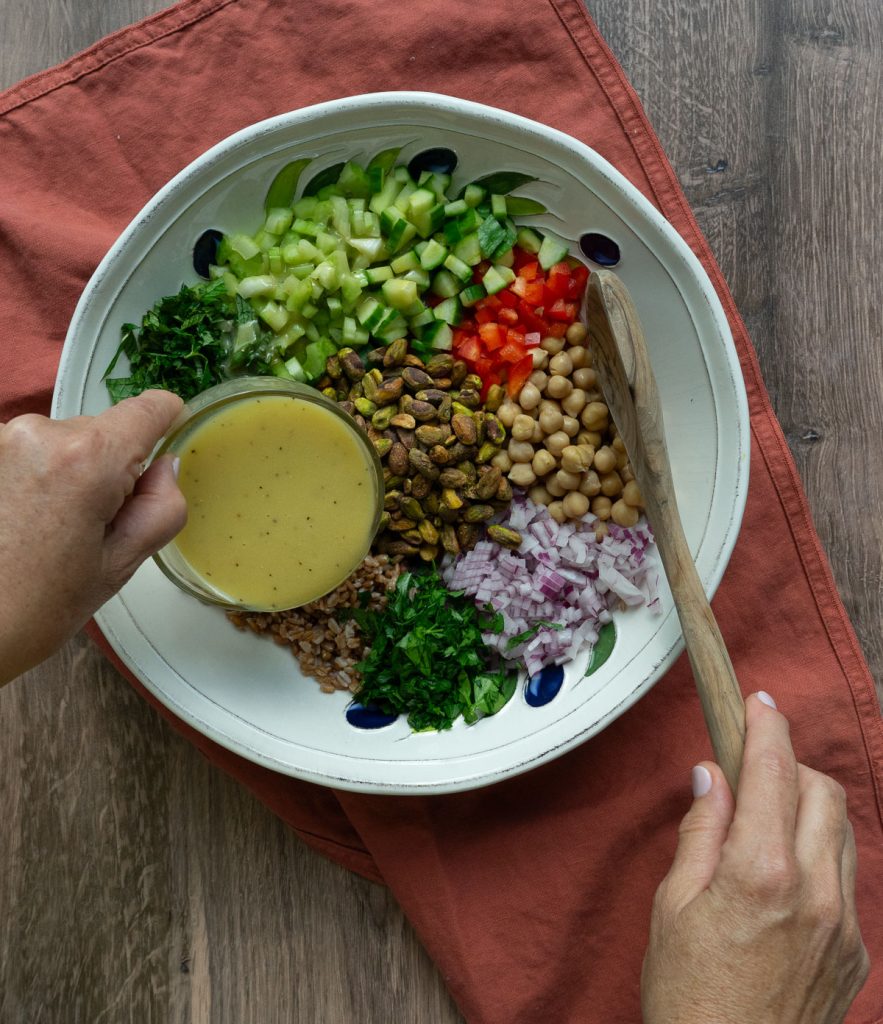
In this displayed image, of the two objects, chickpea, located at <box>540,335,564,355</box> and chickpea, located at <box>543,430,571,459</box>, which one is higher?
chickpea, located at <box>540,335,564,355</box>

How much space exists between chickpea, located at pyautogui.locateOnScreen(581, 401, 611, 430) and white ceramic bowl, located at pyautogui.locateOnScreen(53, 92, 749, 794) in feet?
0.43

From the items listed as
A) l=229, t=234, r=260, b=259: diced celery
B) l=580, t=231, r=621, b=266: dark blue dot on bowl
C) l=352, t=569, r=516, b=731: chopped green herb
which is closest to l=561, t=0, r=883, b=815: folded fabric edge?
l=580, t=231, r=621, b=266: dark blue dot on bowl

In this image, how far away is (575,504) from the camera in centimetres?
202

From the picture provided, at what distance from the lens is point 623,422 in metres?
1.90

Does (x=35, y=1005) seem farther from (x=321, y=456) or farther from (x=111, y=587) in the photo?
(x=321, y=456)

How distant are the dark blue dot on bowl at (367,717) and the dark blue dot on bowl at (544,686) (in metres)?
0.29

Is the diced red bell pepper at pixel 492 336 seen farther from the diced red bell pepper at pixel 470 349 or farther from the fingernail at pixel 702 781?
the fingernail at pixel 702 781

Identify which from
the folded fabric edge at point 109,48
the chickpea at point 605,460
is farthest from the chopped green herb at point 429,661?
the folded fabric edge at point 109,48

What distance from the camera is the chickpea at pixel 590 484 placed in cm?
204

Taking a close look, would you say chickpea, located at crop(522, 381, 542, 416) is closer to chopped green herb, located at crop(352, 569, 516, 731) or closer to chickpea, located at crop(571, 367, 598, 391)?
chickpea, located at crop(571, 367, 598, 391)

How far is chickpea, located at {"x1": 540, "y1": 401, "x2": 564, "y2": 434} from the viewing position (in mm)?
2018

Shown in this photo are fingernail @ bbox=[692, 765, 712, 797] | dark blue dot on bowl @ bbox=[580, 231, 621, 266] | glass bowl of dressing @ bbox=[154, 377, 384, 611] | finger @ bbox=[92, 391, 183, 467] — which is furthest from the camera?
dark blue dot on bowl @ bbox=[580, 231, 621, 266]

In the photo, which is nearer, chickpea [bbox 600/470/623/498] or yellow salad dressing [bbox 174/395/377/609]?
yellow salad dressing [bbox 174/395/377/609]

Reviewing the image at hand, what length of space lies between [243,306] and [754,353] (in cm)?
115
